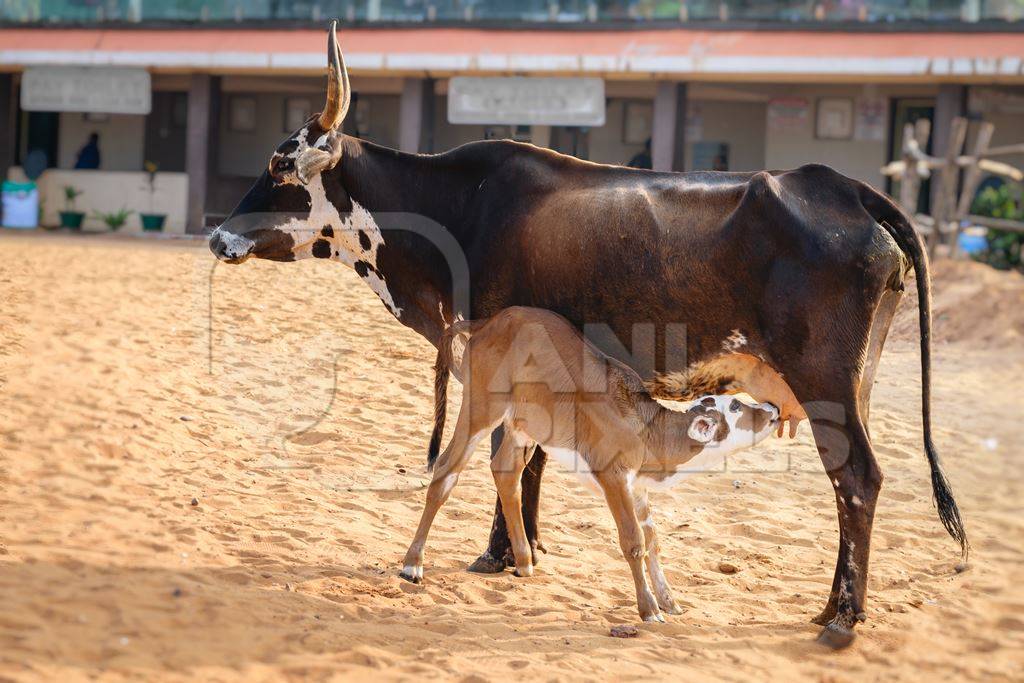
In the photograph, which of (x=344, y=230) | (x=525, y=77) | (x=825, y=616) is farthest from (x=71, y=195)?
(x=825, y=616)

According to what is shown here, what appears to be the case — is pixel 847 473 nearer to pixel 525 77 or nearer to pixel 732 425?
pixel 732 425

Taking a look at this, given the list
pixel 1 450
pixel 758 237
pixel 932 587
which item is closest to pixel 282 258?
pixel 1 450

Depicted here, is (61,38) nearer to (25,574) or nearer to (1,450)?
(1,450)

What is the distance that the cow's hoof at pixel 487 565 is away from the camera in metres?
6.85

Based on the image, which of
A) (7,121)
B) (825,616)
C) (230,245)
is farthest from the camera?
(7,121)

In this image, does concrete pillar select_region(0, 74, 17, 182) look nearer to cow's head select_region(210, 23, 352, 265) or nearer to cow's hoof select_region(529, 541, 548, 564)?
cow's head select_region(210, 23, 352, 265)

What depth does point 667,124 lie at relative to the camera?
66.9 ft

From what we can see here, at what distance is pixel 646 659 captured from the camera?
555cm

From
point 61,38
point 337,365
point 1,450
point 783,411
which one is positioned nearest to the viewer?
point 783,411

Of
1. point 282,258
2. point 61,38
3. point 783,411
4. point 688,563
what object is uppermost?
point 61,38

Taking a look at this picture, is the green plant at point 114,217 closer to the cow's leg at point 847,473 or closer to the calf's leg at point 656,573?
the calf's leg at point 656,573

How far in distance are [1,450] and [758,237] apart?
4.76 metres

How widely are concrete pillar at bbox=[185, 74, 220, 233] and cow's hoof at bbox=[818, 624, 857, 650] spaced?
59.1 ft

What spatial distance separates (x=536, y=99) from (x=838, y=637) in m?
15.6
